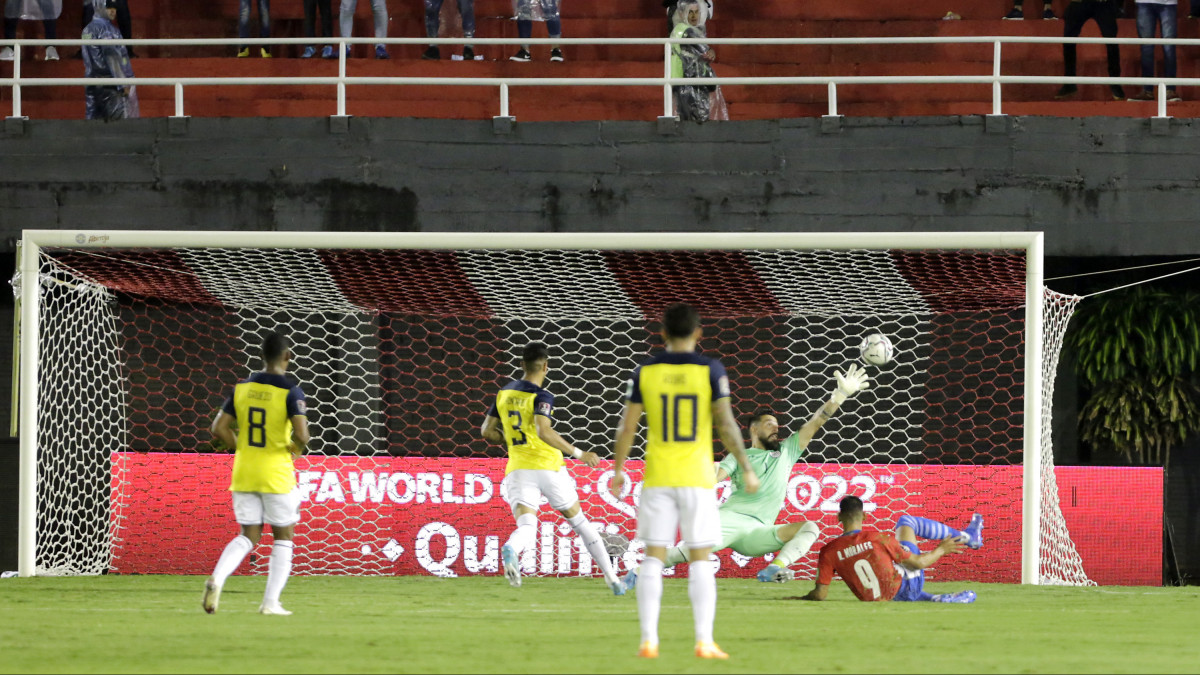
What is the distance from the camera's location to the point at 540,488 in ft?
31.2

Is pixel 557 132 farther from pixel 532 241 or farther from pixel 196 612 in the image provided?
pixel 196 612

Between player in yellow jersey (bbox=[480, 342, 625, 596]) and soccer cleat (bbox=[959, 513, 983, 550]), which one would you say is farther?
player in yellow jersey (bbox=[480, 342, 625, 596])

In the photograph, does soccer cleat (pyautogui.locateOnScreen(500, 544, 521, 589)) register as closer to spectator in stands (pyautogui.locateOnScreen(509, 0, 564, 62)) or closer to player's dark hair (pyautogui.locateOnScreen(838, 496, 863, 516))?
player's dark hair (pyautogui.locateOnScreen(838, 496, 863, 516))

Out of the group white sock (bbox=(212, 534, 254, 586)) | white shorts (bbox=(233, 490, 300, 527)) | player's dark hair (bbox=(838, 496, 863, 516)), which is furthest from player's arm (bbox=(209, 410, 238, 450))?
player's dark hair (bbox=(838, 496, 863, 516))

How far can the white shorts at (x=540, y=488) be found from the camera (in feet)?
31.0

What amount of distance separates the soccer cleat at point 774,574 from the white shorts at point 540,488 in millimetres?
1289

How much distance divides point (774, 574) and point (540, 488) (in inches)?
61.2

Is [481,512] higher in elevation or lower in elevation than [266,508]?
lower

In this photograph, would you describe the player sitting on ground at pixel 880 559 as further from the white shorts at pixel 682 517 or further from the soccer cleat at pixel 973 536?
the white shorts at pixel 682 517

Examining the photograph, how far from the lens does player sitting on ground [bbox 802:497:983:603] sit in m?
8.62

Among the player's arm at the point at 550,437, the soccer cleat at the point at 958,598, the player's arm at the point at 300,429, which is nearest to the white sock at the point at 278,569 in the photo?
the player's arm at the point at 300,429

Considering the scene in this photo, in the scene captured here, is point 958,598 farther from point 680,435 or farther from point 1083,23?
point 1083,23

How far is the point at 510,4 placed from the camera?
16688 millimetres

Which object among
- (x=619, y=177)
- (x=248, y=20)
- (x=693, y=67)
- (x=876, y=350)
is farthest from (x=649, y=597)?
(x=248, y=20)
